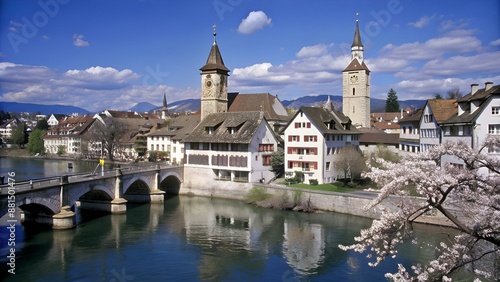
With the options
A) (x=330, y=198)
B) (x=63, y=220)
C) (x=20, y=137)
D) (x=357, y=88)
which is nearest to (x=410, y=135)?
(x=330, y=198)

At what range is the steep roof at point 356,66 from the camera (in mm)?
73562

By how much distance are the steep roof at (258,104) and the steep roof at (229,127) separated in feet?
23.4

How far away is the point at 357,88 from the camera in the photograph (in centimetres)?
7375

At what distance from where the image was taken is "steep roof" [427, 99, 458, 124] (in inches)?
1415

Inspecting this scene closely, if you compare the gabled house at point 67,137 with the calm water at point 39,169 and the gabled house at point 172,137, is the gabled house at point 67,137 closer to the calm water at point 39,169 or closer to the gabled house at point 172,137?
the calm water at point 39,169

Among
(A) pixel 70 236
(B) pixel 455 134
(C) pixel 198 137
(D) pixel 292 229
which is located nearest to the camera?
(A) pixel 70 236

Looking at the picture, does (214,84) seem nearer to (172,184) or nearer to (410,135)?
(172,184)

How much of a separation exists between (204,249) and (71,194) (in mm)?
11415

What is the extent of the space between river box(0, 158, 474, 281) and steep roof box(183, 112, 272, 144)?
33.9 ft

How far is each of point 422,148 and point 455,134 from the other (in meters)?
6.37

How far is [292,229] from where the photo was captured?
31.2 metres

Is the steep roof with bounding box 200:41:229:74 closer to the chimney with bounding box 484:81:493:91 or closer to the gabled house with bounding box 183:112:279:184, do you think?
the gabled house with bounding box 183:112:279:184

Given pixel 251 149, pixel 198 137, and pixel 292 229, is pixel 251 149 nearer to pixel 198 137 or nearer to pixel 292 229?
pixel 198 137

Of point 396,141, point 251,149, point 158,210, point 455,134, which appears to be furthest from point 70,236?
point 396,141
